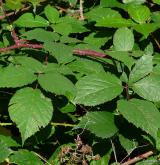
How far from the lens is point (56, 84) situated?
4.83 ft

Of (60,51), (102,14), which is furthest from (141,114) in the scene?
(102,14)

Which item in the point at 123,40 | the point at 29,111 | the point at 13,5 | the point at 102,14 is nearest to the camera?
the point at 29,111

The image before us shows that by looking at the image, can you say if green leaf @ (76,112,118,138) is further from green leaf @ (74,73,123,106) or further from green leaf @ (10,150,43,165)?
green leaf @ (10,150,43,165)

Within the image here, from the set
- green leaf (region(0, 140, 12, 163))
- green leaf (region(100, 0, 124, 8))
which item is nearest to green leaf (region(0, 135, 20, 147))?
green leaf (region(0, 140, 12, 163))

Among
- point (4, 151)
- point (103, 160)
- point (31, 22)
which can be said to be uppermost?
point (31, 22)

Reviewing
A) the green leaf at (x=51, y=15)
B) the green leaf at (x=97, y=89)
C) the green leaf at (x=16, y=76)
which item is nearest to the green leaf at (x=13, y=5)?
the green leaf at (x=51, y=15)

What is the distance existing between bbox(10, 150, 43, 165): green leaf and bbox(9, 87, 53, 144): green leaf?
19cm

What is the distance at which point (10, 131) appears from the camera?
1.85 metres

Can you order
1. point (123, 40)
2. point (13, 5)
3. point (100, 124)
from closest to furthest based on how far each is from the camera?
point (100, 124)
point (123, 40)
point (13, 5)

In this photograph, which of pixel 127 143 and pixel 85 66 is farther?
pixel 85 66

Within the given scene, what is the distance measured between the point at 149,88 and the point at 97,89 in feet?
0.66

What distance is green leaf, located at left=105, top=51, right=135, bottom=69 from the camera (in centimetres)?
170

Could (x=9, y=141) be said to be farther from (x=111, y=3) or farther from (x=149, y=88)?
(x=111, y=3)

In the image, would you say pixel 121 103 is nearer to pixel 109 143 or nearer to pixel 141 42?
pixel 109 143
